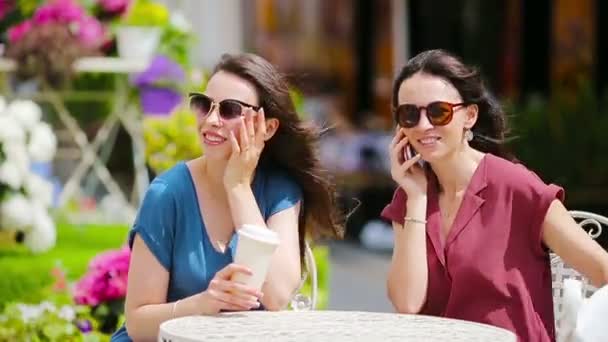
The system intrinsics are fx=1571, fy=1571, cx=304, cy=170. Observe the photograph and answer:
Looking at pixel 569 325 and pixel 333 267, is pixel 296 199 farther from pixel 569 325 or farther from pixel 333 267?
pixel 333 267

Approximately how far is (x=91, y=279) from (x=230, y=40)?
20.1 ft

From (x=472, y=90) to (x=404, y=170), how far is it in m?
0.27

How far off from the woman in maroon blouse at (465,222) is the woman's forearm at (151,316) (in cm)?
56

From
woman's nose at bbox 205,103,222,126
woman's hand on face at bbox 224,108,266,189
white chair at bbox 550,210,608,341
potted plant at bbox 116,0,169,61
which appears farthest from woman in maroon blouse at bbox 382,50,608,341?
potted plant at bbox 116,0,169,61

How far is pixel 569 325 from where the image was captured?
380 cm

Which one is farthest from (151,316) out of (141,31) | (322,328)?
(141,31)

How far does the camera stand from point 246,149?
12.8 feet

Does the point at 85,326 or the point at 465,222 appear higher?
the point at 465,222

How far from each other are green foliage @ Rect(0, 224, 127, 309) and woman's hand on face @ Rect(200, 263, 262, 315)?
281 cm

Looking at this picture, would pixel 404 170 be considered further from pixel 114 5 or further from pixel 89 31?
Result: pixel 114 5

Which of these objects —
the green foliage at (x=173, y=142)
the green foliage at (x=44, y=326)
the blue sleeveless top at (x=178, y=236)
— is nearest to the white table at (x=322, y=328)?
the blue sleeveless top at (x=178, y=236)

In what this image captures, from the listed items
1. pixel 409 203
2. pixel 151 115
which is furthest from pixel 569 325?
pixel 151 115

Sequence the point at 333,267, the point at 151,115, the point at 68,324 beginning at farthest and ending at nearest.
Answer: the point at 333,267 < the point at 151,115 < the point at 68,324

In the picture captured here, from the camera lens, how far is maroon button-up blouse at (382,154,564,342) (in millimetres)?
3854
